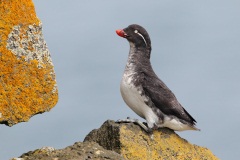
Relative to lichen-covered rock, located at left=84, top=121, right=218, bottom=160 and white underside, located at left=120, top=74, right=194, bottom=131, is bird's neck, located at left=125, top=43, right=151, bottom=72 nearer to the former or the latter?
white underside, located at left=120, top=74, right=194, bottom=131

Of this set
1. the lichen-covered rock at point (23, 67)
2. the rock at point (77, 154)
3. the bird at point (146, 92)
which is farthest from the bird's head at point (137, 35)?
the rock at point (77, 154)

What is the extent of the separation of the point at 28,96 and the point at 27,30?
1029 millimetres

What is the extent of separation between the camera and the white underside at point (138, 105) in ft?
39.7

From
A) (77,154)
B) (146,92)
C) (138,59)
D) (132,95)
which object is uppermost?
(138,59)

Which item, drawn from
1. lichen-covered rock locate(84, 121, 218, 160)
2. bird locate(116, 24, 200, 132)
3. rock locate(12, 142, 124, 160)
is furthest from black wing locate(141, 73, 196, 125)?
rock locate(12, 142, 124, 160)

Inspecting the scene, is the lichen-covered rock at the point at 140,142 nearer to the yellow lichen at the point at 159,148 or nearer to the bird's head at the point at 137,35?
the yellow lichen at the point at 159,148

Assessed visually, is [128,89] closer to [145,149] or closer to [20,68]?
[145,149]

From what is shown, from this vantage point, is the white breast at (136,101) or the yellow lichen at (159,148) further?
the white breast at (136,101)

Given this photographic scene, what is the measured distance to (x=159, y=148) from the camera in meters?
12.1

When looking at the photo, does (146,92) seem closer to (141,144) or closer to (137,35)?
(141,144)

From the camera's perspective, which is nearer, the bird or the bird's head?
the bird

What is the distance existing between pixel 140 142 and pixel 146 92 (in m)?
0.91

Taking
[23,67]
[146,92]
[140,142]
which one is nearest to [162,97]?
[146,92]

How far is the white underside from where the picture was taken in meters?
12.1
